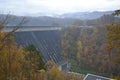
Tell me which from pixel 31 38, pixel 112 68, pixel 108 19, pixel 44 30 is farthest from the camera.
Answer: pixel 108 19

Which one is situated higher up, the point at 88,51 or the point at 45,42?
the point at 45,42

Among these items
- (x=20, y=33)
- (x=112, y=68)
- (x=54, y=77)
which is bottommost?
(x=112, y=68)

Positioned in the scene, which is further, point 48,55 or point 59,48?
point 59,48

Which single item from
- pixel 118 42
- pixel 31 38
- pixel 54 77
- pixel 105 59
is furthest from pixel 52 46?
pixel 118 42

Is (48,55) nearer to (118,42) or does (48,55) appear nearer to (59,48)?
(59,48)

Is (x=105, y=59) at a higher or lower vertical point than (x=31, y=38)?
lower

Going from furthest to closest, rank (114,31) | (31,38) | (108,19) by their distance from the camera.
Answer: (108,19) → (31,38) → (114,31)

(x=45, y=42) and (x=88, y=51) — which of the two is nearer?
(x=88, y=51)

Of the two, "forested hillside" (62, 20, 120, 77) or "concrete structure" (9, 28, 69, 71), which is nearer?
"forested hillside" (62, 20, 120, 77)

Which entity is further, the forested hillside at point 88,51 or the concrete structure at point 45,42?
the concrete structure at point 45,42
